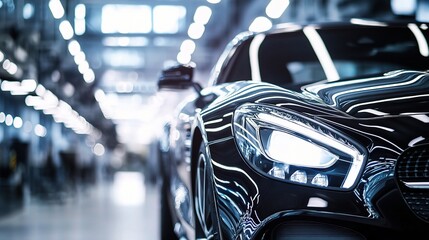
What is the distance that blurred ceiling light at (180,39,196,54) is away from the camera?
21753mm

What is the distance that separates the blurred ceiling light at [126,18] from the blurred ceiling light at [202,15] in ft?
6.63

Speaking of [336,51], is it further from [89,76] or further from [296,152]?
[89,76]

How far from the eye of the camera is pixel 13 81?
19031mm

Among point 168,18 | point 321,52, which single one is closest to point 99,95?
point 168,18

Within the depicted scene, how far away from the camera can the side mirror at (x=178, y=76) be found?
359 centimetres

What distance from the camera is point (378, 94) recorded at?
91.8 inches

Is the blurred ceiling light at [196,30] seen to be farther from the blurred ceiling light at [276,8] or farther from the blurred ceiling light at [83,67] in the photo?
the blurred ceiling light at [83,67]

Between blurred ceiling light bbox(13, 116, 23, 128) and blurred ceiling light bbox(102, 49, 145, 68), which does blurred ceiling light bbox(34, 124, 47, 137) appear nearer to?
blurred ceiling light bbox(13, 116, 23, 128)

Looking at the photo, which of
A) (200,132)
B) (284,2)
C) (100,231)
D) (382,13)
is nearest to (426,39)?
(200,132)

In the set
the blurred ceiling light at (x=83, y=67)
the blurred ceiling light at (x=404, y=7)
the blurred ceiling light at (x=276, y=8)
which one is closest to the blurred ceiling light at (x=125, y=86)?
the blurred ceiling light at (x=83, y=67)

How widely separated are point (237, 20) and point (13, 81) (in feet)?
21.2

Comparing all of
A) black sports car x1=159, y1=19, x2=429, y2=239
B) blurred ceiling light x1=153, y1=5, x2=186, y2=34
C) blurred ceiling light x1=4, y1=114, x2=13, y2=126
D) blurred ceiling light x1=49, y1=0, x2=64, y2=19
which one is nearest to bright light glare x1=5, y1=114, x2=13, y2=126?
blurred ceiling light x1=4, y1=114, x2=13, y2=126

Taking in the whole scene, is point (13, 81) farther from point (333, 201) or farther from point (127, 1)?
point (333, 201)

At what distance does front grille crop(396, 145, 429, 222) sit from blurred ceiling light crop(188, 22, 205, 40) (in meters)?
17.2
